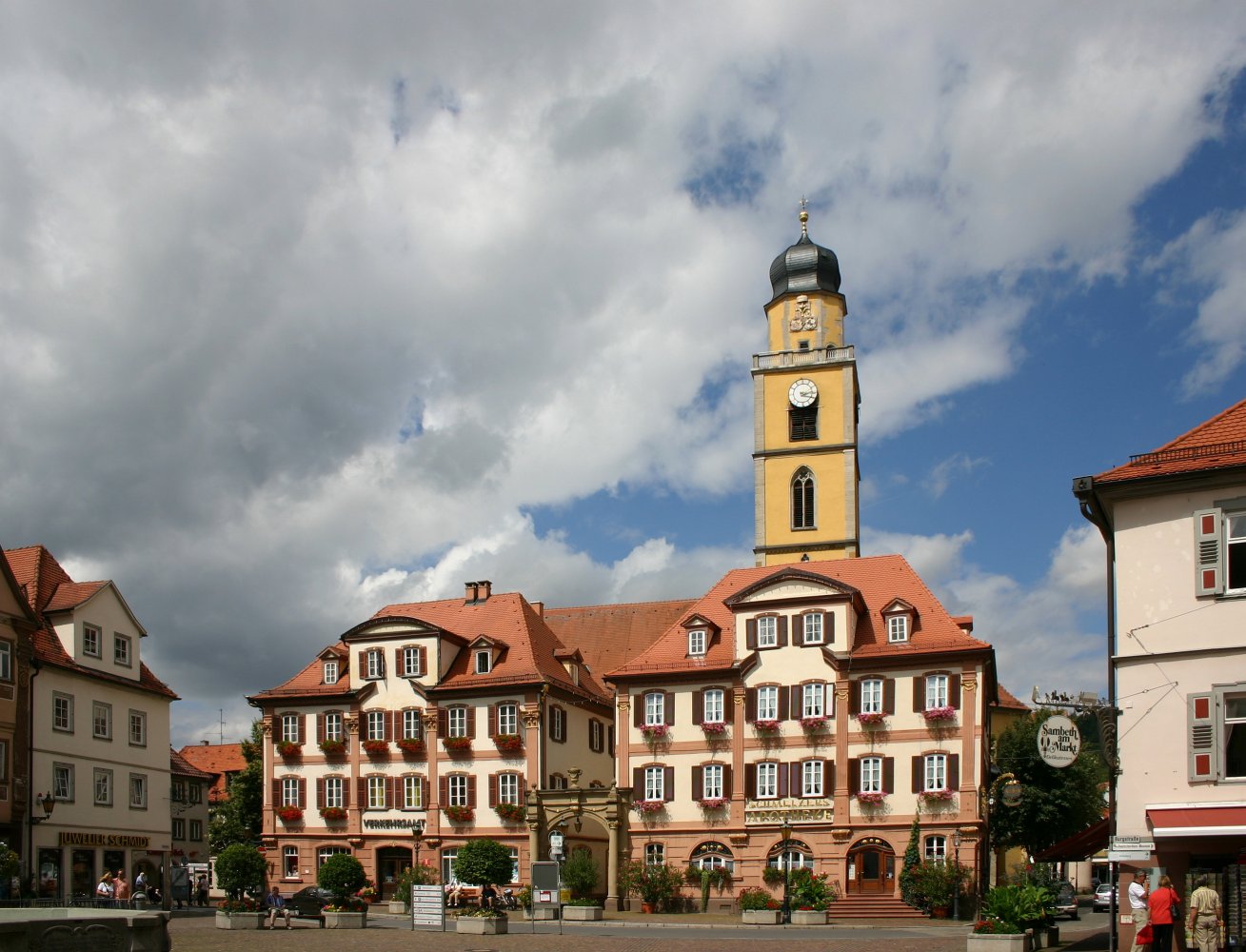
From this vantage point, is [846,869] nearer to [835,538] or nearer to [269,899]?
[269,899]

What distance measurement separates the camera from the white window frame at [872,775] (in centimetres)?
5162

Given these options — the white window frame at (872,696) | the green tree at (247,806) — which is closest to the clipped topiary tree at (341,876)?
the white window frame at (872,696)

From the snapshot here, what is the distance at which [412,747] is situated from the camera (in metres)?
58.6

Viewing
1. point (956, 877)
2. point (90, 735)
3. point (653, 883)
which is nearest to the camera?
point (956, 877)

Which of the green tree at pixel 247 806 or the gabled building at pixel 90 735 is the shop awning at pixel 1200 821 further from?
the green tree at pixel 247 806

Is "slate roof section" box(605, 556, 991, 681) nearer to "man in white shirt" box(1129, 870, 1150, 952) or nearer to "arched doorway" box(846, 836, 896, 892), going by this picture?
"arched doorway" box(846, 836, 896, 892)

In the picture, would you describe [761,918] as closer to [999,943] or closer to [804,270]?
[999,943]

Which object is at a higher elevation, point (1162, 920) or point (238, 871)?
point (1162, 920)

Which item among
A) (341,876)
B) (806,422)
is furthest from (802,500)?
(341,876)

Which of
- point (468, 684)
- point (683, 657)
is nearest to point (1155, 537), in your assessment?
point (683, 657)

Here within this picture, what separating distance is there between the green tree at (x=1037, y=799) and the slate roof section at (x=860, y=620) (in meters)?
10.3

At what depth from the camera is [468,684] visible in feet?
191

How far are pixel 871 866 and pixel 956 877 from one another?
4089 millimetres

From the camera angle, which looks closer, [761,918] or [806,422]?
[761,918]
